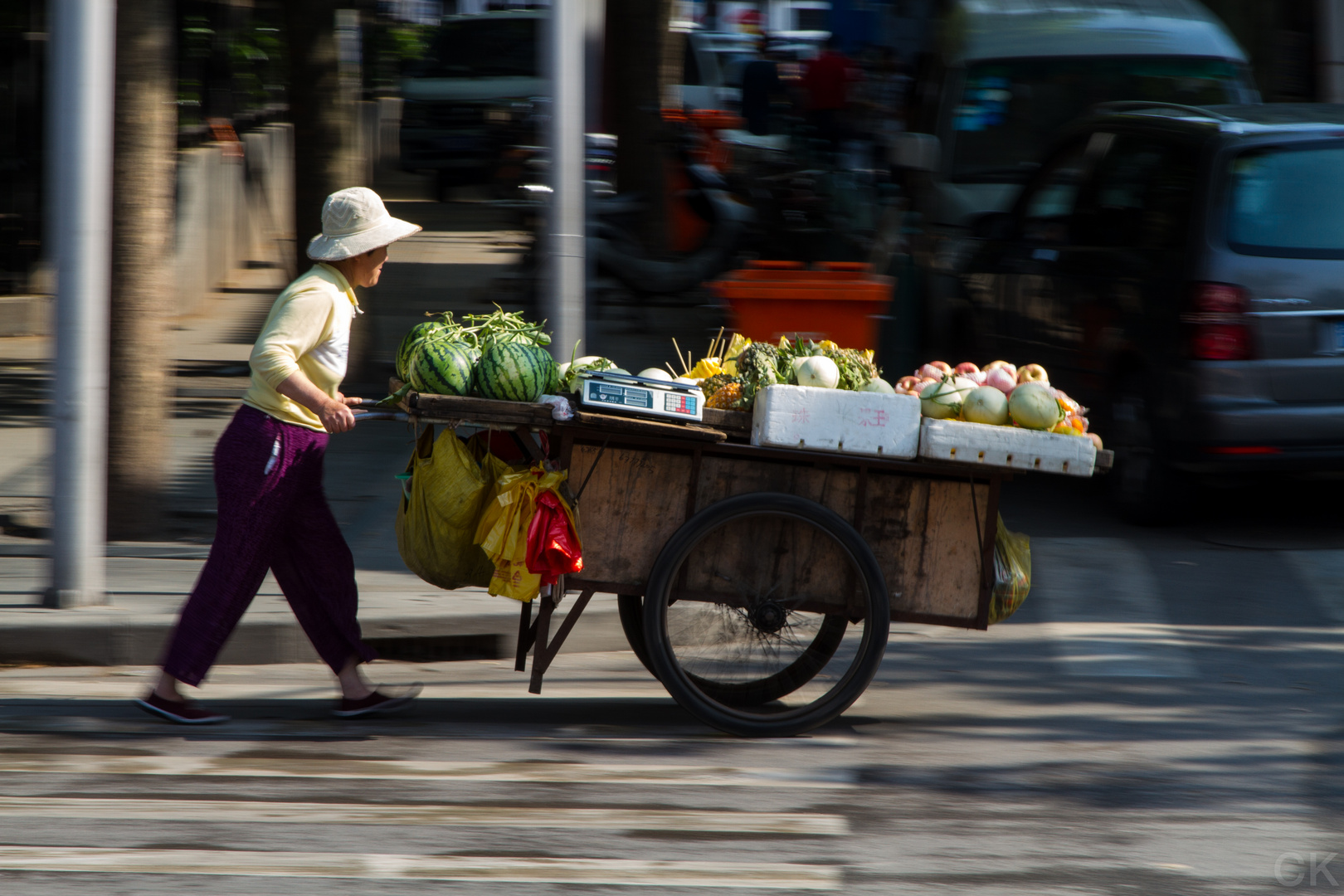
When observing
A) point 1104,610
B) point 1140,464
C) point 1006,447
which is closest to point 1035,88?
point 1140,464

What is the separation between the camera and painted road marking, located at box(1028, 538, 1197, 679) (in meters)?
6.01

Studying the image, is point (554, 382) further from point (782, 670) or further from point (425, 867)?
point (425, 867)

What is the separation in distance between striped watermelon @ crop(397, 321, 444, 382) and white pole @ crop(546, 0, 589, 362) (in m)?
1.53

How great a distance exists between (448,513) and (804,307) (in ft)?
13.9

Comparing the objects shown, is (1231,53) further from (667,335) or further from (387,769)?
(387,769)

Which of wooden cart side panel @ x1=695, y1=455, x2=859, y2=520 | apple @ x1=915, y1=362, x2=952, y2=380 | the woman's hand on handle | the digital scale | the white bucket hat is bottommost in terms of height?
wooden cart side panel @ x1=695, y1=455, x2=859, y2=520

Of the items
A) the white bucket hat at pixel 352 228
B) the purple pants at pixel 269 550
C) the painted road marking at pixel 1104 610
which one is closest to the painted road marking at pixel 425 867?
the purple pants at pixel 269 550

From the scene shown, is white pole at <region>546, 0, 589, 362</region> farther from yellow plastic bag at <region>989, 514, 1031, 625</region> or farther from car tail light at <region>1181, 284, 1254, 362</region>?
car tail light at <region>1181, 284, 1254, 362</region>

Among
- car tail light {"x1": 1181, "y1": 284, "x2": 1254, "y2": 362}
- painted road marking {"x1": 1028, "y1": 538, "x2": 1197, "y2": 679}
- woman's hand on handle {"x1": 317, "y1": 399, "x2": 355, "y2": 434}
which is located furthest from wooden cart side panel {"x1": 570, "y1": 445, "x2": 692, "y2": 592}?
car tail light {"x1": 1181, "y1": 284, "x2": 1254, "y2": 362}

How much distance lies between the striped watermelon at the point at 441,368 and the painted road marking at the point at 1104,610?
268 centimetres

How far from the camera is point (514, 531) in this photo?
184 inches

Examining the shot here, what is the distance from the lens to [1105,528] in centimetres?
792

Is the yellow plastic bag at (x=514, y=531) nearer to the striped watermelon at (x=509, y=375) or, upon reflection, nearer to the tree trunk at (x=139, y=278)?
the striped watermelon at (x=509, y=375)

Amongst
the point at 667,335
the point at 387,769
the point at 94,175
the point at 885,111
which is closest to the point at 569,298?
the point at 94,175
